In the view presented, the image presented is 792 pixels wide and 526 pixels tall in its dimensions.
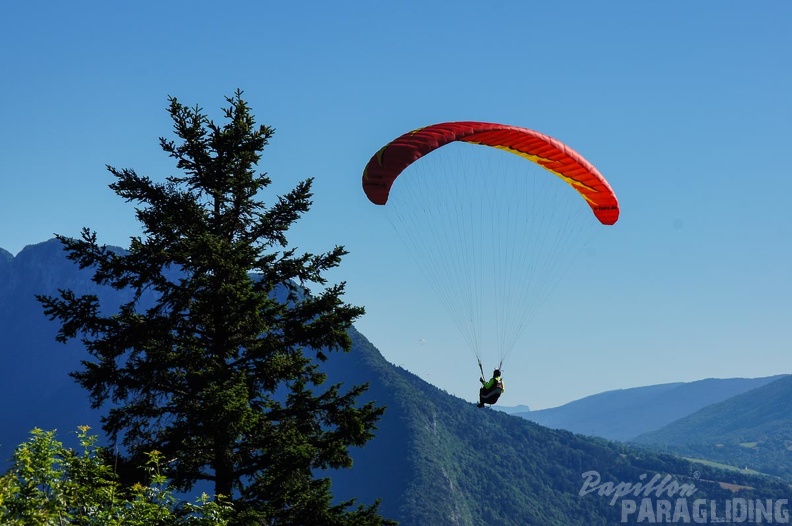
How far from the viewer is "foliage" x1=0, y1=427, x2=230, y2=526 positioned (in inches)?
535

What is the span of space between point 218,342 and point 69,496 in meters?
7.06

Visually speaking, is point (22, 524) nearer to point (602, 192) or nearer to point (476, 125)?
point (476, 125)

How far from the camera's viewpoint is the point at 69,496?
576 inches

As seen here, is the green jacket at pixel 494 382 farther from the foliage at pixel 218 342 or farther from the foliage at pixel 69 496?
the foliage at pixel 69 496

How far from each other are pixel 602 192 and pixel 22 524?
2392 centimetres

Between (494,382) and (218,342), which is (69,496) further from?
(494,382)

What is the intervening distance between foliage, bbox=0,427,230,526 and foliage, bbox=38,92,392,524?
3.54 meters

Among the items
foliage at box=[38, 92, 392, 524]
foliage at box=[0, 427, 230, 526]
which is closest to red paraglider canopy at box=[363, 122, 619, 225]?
foliage at box=[38, 92, 392, 524]

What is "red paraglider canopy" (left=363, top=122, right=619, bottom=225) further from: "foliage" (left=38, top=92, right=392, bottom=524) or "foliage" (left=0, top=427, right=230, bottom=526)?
"foliage" (left=0, top=427, right=230, bottom=526)

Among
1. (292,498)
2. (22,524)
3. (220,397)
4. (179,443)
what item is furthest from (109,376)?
(22,524)

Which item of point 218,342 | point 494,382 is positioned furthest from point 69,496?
point 494,382

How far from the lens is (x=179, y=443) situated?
20172mm

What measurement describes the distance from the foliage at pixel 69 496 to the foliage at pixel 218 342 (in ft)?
11.6

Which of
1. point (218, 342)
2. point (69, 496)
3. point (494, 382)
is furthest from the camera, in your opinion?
point (494, 382)
